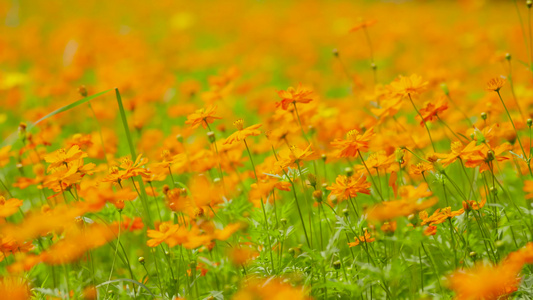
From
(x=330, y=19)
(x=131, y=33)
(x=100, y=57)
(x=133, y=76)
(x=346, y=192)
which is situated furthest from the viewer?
(x=330, y=19)

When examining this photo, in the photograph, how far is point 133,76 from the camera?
11.0ft

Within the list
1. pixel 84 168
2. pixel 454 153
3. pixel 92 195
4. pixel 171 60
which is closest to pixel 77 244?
pixel 92 195

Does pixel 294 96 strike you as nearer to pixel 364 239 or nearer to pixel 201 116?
pixel 201 116

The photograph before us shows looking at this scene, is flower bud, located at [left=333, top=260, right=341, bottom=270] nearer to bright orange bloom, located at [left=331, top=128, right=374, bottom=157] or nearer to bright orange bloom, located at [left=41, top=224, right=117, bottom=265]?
bright orange bloom, located at [left=331, top=128, right=374, bottom=157]

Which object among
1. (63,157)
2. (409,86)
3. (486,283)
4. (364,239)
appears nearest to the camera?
(486,283)

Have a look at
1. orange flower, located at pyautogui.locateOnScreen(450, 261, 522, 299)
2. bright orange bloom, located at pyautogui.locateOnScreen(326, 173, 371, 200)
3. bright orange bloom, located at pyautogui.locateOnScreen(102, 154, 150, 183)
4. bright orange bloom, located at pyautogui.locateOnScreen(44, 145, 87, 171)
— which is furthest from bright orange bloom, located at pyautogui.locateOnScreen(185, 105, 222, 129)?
orange flower, located at pyautogui.locateOnScreen(450, 261, 522, 299)

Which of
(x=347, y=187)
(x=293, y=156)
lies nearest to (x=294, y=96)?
(x=293, y=156)

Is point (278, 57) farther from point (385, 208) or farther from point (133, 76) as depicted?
point (385, 208)

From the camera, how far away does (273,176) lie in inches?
58.2

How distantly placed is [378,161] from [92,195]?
2.38 ft

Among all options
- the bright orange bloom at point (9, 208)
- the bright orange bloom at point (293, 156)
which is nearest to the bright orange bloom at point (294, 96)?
the bright orange bloom at point (293, 156)

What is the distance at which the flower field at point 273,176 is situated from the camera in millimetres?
1284

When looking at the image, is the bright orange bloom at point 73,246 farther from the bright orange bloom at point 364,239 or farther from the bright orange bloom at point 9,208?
the bright orange bloom at point 364,239

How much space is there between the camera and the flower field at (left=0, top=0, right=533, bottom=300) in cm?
128
